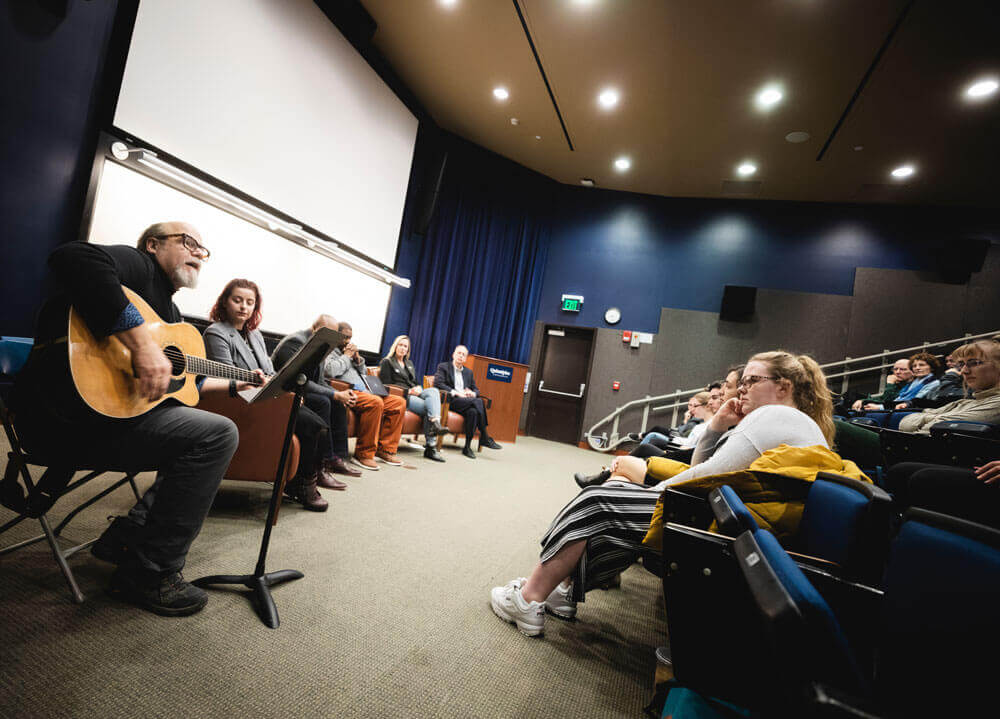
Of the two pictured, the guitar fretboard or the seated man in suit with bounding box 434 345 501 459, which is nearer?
the guitar fretboard

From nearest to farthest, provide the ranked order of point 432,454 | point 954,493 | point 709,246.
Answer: point 954,493, point 432,454, point 709,246

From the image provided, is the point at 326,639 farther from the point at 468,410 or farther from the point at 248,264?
the point at 468,410

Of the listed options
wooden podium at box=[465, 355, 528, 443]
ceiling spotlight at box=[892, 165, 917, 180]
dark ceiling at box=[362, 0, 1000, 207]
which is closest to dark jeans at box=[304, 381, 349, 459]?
wooden podium at box=[465, 355, 528, 443]

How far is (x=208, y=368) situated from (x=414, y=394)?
295 cm

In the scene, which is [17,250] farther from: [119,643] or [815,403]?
[815,403]

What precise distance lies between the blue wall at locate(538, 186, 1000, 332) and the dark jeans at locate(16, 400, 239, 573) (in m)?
7.19

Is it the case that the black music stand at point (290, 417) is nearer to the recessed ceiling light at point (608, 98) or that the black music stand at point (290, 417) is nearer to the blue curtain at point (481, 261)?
the blue curtain at point (481, 261)

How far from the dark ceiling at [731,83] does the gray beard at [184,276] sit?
170 inches

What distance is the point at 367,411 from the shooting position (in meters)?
3.74

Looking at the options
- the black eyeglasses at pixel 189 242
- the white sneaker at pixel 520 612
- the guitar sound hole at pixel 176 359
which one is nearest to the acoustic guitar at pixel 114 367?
the guitar sound hole at pixel 176 359

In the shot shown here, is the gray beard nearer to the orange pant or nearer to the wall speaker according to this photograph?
the orange pant

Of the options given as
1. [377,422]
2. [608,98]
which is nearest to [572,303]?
[608,98]

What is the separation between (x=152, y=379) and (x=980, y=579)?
73.0 inches

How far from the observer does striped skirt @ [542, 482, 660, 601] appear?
5.00ft
